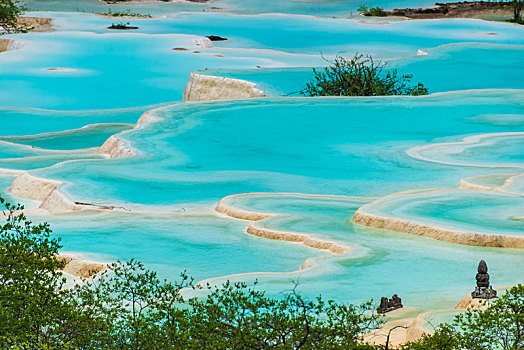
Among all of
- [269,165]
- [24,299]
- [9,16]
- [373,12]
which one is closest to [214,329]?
[24,299]

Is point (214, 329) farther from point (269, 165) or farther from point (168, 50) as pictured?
point (168, 50)

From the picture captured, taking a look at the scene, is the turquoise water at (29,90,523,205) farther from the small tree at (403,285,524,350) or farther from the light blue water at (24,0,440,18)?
the light blue water at (24,0,440,18)

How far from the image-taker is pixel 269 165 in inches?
439

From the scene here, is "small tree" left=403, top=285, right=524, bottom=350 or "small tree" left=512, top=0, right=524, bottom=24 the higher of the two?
"small tree" left=512, top=0, right=524, bottom=24

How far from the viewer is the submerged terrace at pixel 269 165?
281 inches

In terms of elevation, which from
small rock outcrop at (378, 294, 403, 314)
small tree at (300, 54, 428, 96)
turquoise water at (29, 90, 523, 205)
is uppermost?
small tree at (300, 54, 428, 96)

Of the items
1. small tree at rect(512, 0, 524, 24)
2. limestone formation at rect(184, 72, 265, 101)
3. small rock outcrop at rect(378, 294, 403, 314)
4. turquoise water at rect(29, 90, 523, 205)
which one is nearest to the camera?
small rock outcrop at rect(378, 294, 403, 314)

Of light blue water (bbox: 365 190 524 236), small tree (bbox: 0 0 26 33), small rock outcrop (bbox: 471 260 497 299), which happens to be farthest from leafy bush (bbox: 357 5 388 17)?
small rock outcrop (bbox: 471 260 497 299)

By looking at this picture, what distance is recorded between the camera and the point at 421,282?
6395 millimetres

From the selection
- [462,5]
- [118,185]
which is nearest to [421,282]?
[118,185]

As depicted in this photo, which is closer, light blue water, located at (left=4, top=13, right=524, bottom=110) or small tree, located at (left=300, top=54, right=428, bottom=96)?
small tree, located at (left=300, top=54, right=428, bottom=96)

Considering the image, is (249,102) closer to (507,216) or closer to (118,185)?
(118,185)

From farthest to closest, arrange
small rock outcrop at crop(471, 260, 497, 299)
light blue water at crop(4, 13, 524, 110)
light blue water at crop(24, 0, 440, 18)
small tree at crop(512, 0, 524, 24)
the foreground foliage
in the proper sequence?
1. light blue water at crop(24, 0, 440, 18)
2. small tree at crop(512, 0, 524, 24)
3. light blue water at crop(4, 13, 524, 110)
4. small rock outcrop at crop(471, 260, 497, 299)
5. the foreground foliage

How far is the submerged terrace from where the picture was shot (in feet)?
23.5
